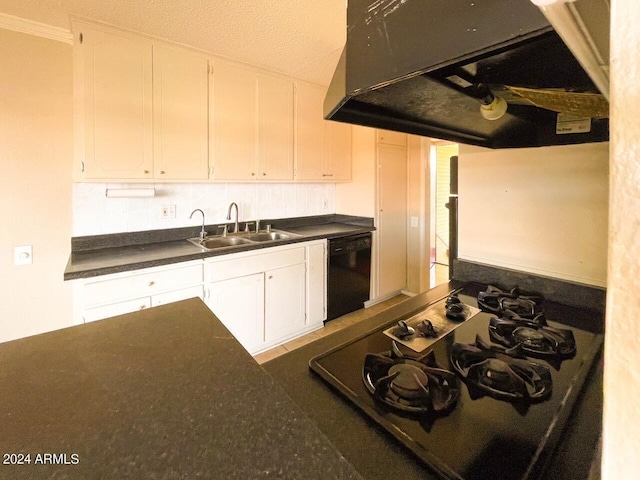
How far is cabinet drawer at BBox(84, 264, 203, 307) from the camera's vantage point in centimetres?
179

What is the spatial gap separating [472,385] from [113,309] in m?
1.96

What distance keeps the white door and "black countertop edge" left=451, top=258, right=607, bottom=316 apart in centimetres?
199

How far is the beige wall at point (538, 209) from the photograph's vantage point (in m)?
1.15

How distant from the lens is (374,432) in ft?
1.82

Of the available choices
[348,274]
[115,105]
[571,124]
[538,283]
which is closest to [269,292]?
[348,274]

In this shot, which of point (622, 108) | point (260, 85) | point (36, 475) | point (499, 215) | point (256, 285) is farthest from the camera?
point (260, 85)

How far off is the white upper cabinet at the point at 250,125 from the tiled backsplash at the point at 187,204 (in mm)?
317

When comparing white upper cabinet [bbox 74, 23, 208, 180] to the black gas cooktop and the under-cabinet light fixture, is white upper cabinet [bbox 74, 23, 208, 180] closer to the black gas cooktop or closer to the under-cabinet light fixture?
the under-cabinet light fixture

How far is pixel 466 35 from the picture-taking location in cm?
43

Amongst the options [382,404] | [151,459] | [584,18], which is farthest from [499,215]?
[151,459]

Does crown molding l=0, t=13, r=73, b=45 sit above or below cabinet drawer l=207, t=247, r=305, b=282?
above

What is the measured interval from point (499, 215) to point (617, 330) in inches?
52.7

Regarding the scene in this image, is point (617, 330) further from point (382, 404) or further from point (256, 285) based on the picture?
point (256, 285)

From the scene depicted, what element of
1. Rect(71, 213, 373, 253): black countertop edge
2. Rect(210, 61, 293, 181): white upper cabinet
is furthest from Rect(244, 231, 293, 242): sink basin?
Rect(210, 61, 293, 181): white upper cabinet
